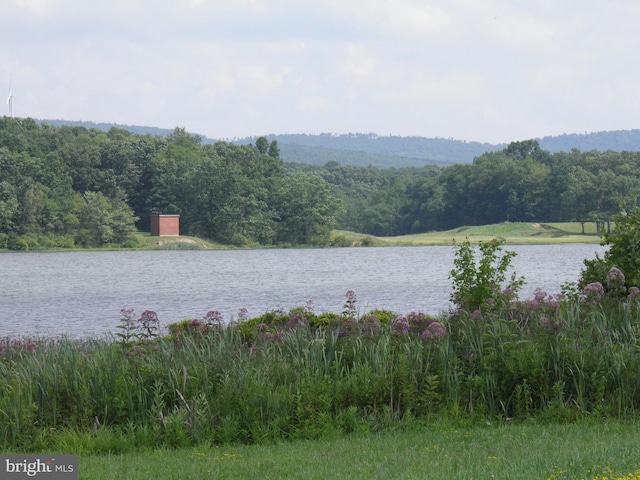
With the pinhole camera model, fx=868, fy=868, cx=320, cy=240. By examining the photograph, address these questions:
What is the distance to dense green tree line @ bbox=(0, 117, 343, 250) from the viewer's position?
102m

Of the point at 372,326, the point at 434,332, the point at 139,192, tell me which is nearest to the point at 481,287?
the point at 372,326

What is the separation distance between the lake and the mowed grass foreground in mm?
14471

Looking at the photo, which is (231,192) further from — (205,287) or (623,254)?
(623,254)

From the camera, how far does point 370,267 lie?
64.2m

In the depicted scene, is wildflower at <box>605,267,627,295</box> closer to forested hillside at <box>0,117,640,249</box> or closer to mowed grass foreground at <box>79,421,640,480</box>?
mowed grass foreground at <box>79,421,640,480</box>

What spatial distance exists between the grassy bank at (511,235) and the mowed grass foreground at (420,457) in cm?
10294

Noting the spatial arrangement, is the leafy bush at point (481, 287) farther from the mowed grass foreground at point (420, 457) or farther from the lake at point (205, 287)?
the lake at point (205, 287)

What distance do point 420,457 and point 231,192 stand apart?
10397 cm

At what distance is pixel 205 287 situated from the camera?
4594cm

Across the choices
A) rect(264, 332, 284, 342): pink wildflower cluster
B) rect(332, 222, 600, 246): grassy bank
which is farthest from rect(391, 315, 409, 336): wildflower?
rect(332, 222, 600, 246): grassy bank

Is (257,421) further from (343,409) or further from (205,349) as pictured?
(205,349)

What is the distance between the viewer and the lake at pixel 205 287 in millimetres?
31875

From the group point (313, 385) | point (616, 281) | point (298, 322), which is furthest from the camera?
point (616, 281)

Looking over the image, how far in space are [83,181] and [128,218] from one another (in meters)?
11.6
